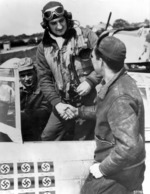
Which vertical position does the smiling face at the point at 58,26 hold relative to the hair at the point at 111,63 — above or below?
above

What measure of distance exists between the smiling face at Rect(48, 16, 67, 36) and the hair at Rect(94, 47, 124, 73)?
224mm

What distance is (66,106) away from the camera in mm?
2428

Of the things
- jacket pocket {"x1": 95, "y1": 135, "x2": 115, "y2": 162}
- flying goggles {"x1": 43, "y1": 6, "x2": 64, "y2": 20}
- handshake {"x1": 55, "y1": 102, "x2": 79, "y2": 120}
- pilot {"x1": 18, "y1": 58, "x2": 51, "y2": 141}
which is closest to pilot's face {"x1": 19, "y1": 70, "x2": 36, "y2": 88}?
pilot {"x1": 18, "y1": 58, "x2": 51, "y2": 141}

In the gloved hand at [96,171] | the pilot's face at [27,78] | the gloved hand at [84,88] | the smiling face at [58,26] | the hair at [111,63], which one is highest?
the smiling face at [58,26]

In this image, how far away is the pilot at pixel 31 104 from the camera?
235cm

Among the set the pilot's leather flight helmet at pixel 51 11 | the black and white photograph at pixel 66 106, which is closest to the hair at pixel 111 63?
the black and white photograph at pixel 66 106

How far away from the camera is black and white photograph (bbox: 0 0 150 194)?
2289mm

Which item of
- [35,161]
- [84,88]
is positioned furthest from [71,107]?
[35,161]

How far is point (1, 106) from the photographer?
7.61 feet

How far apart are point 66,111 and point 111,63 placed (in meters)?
0.38

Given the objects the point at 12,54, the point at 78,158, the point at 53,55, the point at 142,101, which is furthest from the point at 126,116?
the point at 12,54

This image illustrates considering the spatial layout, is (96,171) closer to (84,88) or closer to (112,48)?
(84,88)

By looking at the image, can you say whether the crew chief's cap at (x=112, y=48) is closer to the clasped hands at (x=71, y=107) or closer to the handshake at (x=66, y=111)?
the clasped hands at (x=71, y=107)

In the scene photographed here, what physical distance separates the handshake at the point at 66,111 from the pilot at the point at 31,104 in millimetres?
58
